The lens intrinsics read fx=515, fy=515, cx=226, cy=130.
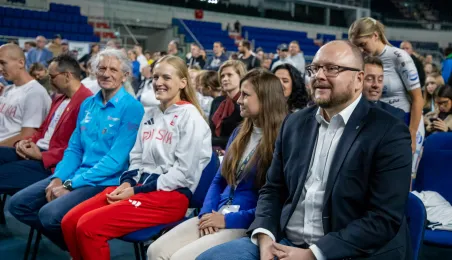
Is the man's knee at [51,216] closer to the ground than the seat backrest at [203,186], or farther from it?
closer to the ground

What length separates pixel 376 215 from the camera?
1.72 meters

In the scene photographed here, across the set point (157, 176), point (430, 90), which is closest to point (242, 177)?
point (157, 176)

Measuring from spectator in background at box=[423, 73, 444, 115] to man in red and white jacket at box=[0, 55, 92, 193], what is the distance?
3394 mm

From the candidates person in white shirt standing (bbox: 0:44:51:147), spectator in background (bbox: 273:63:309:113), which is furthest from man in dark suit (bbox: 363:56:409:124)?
person in white shirt standing (bbox: 0:44:51:147)

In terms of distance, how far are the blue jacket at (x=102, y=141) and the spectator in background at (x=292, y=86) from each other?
910mm

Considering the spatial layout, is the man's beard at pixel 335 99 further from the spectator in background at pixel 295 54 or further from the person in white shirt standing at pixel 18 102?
the spectator in background at pixel 295 54

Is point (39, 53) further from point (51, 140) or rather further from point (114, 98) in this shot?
point (114, 98)

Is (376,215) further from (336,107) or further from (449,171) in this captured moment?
(449,171)

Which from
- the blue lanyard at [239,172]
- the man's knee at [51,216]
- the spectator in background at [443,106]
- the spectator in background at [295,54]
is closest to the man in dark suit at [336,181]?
the blue lanyard at [239,172]

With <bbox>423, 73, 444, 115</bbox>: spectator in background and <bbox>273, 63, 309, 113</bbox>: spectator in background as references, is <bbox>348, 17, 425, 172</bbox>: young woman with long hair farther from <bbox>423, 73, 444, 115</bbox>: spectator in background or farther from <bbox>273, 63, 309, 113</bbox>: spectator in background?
<bbox>423, 73, 444, 115</bbox>: spectator in background

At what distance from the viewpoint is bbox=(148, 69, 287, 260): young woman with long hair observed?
7.39 ft

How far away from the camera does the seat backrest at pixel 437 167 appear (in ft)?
9.39

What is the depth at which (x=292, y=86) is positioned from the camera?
327 cm

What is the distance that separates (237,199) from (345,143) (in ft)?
2.40
